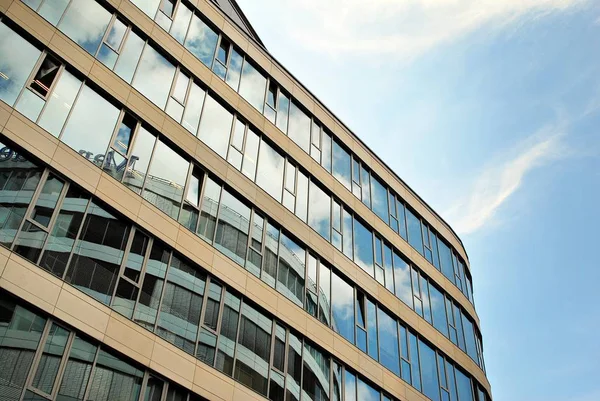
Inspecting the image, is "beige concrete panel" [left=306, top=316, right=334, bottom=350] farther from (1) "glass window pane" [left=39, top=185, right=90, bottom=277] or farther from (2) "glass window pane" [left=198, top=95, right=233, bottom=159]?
(1) "glass window pane" [left=39, top=185, right=90, bottom=277]

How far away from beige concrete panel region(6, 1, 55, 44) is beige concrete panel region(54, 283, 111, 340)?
743cm

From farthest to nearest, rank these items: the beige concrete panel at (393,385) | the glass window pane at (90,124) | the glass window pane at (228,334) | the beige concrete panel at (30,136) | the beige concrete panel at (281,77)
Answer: the beige concrete panel at (281,77) < the beige concrete panel at (393,385) < the glass window pane at (228,334) < the glass window pane at (90,124) < the beige concrete panel at (30,136)

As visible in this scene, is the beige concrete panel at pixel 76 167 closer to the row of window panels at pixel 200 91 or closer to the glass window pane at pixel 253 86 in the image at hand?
the row of window panels at pixel 200 91

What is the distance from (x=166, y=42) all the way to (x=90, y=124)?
17.2 ft

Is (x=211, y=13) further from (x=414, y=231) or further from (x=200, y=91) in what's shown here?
(x=414, y=231)

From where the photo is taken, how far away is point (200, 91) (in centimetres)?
2356

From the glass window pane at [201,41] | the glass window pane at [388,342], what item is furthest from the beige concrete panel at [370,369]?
the glass window pane at [201,41]

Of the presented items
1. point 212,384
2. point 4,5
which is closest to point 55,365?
point 212,384

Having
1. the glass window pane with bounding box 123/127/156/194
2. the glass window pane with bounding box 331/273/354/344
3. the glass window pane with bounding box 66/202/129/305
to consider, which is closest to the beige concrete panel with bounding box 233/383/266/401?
the glass window pane with bounding box 66/202/129/305

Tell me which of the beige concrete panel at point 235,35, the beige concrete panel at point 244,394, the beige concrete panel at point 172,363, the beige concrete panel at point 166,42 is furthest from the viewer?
the beige concrete panel at point 235,35

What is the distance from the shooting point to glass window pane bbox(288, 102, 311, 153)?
26.9 m

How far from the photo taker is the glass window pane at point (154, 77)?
21.3 metres

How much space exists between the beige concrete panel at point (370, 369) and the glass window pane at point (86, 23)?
46.1 feet

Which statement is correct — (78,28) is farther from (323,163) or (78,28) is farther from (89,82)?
(323,163)
